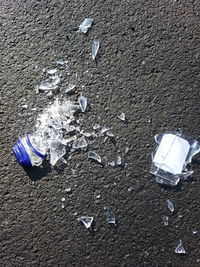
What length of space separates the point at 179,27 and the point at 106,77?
605 millimetres

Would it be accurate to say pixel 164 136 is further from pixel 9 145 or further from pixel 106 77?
→ pixel 9 145

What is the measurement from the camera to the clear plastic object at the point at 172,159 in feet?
8.20

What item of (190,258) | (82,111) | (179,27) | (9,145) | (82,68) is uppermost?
(179,27)

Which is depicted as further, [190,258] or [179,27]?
[179,27]

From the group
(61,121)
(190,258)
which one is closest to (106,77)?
(61,121)

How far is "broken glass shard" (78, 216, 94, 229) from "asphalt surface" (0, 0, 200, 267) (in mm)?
31

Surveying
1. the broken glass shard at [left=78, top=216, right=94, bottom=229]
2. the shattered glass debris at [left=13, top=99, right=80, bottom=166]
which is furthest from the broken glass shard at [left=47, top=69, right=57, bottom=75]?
the broken glass shard at [left=78, top=216, right=94, bottom=229]

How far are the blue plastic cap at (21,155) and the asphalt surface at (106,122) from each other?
6 cm

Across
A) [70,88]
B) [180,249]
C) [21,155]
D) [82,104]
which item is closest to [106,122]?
[82,104]

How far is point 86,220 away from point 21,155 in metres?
0.57

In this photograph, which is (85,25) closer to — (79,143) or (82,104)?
(82,104)

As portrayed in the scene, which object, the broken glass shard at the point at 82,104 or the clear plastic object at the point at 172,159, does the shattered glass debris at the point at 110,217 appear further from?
the broken glass shard at the point at 82,104

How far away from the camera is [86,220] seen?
8.11 ft

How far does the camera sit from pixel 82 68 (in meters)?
2.62
